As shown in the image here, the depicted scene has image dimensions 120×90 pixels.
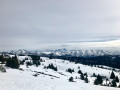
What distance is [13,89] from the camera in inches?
1056

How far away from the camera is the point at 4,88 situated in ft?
87.0

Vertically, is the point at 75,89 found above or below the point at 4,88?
below

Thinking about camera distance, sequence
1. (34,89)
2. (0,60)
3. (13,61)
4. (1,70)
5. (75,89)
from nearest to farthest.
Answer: (34,89) → (75,89) → (1,70) → (13,61) → (0,60)

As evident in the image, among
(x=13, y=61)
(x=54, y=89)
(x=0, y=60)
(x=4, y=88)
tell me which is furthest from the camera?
(x=0, y=60)

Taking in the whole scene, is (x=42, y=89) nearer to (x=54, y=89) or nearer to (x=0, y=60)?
(x=54, y=89)

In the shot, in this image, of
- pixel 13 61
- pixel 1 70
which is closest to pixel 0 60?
pixel 13 61

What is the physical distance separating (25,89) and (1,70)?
2383 centimetres

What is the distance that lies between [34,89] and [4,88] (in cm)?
527

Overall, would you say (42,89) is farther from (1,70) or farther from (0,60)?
(0,60)

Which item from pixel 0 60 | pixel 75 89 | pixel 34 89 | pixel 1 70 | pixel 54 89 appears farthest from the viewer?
pixel 0 60

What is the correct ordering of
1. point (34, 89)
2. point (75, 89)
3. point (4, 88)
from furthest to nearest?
point (75, 89)
point (34, 89)
point (4, 88)

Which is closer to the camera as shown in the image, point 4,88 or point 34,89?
point 4,88

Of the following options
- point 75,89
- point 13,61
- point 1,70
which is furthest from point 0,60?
point 75,89

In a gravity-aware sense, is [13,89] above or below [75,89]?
above
